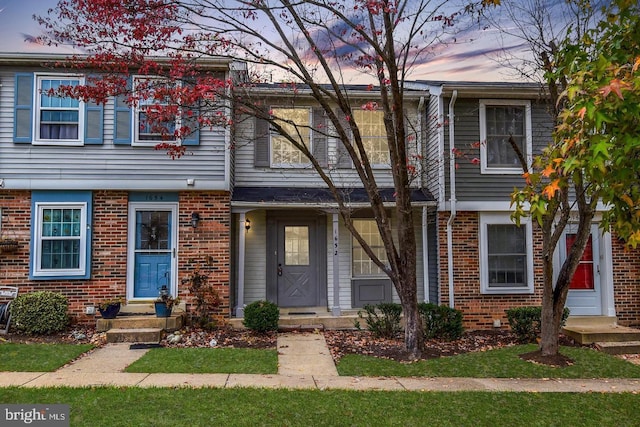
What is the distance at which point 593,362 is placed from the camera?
24.8 feet

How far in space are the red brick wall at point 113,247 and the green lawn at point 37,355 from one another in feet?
5.14

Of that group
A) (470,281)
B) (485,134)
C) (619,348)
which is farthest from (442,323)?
(485,134)

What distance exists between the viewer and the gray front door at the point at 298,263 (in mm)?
11203

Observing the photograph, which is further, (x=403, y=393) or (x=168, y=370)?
(x=168, y=370)

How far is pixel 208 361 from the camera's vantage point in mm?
7238

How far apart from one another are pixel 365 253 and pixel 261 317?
3.29 meters

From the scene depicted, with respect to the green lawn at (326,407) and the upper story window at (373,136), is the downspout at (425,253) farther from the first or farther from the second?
the green lawn at (326,407)

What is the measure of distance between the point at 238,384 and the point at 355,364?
74.7 inches

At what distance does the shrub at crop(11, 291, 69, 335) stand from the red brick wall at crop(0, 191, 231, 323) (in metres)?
0.47

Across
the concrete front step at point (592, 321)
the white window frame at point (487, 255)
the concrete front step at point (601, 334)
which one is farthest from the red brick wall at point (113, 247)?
the concrete front step at point (592, 321)

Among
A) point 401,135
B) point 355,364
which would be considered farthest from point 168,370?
point 401,135

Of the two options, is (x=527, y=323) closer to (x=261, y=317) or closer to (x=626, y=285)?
(x=626, y=285)

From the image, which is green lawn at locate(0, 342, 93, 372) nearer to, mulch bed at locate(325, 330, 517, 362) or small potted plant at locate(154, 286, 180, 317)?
small potted plant at locate(154, 286, 180, 317)

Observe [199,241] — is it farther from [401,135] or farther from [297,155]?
[401,135]
